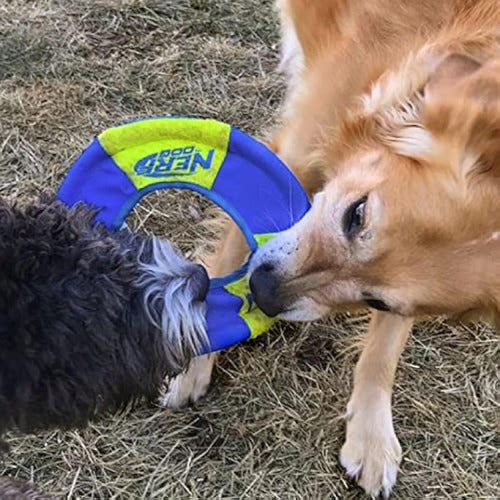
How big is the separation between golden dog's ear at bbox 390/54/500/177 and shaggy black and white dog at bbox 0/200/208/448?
672 millimetres

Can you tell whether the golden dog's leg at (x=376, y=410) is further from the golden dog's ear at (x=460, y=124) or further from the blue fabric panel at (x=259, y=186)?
the golden dog's ear at (x=460, y=124)

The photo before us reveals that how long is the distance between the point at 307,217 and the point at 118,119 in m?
1.67

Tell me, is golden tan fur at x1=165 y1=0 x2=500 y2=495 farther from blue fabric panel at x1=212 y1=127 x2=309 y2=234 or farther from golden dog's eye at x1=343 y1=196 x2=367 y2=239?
blue fabric panel at x1=212 y1=127 x2=309 y2=234

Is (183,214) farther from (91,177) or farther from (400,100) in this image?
(400,100)

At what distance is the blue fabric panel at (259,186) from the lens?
273 centimetres

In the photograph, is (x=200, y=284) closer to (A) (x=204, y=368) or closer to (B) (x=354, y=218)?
(B) (x=354, y=218)

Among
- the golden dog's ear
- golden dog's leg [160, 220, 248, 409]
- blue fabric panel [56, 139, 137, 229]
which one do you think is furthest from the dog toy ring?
the golden dog's ear

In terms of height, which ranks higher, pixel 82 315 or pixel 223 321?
pixel 82 315

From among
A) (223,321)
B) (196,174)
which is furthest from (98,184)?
(223,321)

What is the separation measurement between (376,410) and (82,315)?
1325 millimetres

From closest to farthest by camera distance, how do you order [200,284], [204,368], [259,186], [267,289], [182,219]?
1. [200,284]
2. [267,289]
3. [259,186]
4. [204,368]
5. [182,219]

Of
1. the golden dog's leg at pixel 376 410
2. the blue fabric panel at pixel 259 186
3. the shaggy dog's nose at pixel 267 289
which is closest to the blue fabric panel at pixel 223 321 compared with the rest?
the shaggy dog's nose at pixel 267 289

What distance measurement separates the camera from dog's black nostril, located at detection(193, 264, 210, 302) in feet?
7.20

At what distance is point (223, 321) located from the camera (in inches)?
93.2
